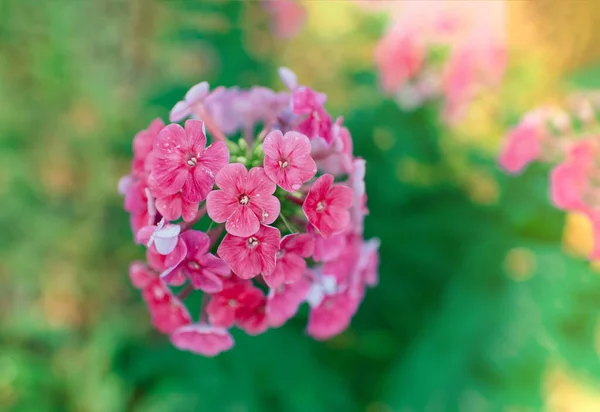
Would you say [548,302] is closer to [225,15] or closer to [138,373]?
[138,373]

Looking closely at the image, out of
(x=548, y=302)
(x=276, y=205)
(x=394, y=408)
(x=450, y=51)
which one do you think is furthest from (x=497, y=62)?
(x=276, y=205)

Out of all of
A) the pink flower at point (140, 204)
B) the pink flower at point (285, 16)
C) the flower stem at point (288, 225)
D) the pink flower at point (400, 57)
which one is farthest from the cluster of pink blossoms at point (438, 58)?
the pink flower at point (140, 204)

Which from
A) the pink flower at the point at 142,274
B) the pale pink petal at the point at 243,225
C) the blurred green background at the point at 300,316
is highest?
the pale pink petal at the point at 243,225

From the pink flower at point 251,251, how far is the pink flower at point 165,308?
0.27 meters

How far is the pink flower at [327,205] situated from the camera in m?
1.28

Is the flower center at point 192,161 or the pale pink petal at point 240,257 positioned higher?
the flower center at point 192,161

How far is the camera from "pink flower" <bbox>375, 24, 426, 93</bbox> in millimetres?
2717

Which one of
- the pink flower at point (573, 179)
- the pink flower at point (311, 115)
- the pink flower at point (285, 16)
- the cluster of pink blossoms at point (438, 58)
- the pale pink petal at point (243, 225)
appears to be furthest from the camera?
the pink flower at point (285, 16)

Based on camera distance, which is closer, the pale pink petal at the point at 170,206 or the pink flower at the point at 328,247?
the pale pink petal at the point at 170,206

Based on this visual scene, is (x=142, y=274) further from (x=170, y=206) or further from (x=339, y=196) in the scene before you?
(x=339, y=196)

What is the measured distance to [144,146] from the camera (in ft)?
4.71

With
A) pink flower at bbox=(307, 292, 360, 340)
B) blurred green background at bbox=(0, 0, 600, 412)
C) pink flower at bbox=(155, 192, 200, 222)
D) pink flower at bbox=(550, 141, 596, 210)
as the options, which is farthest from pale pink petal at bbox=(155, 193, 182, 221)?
pink flower at bbox=(550, 141, 596, 210)

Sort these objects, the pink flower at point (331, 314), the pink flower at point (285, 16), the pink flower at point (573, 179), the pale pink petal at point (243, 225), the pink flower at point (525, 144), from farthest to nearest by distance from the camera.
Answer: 1. the pink flower at point (285, 16)
2. the pink flower at point (525, 144)
3. the pink flower at point (573, 179)
4. the pink flower at point (331, 314)
5. the pale pink petal at point (243, 225)

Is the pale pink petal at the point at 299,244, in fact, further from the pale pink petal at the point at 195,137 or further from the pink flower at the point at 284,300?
the pale pink petal at the point at 195,137
